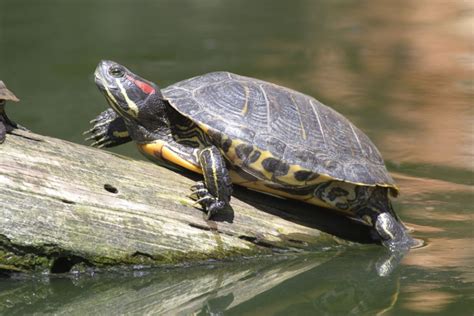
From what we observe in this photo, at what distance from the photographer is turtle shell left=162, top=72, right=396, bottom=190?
5262 mm

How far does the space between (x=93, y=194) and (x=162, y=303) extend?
0.78 m

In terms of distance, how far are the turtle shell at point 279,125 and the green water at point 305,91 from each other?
0.61 m

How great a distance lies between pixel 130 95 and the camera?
18.0ft

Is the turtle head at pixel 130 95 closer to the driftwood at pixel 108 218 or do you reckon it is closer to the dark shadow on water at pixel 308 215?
the driftwood at pixel 108 218

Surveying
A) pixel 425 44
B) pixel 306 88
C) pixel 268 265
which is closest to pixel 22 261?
pixel 268 265

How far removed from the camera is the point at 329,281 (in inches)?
199

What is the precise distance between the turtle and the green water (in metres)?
0.40

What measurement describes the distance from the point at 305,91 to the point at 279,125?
5341 mm

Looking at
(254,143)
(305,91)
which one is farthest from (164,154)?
(305,91)

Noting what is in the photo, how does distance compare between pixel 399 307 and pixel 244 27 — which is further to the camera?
pixel 244 27

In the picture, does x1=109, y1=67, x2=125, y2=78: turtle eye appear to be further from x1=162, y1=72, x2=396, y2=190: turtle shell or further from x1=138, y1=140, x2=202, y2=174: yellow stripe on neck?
x1=138, y1=140, x2=202, y2=174: yellow stripe on neck

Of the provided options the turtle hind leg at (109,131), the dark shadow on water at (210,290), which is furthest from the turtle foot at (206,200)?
the turtle hind leg at (109,131)

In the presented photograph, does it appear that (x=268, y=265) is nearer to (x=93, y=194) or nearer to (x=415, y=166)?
(x=93, y=194)

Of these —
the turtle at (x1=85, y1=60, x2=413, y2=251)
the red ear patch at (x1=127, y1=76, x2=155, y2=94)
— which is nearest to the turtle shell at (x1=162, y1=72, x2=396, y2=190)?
the turtle at (x1=85, y1=60, x2=413, y2=251)
